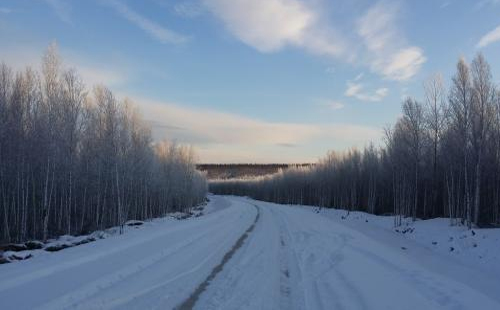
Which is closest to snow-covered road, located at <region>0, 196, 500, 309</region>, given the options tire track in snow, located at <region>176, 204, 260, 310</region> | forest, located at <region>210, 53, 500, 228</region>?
tire track in snow, located at <region>176, 204, 260, 310</region>

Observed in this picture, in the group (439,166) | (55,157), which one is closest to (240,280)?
(55,157)

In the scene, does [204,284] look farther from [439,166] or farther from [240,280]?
[439,166]

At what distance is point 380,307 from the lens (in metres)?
7.57

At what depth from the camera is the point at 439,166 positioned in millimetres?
40156

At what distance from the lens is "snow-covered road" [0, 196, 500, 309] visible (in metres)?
7.46

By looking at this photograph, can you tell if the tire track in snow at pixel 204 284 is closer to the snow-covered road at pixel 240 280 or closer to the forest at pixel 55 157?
the snow-covered road at pixel 240 280

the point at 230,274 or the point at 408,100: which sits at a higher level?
the point at 408,100

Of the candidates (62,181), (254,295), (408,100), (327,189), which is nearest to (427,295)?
(254,295)

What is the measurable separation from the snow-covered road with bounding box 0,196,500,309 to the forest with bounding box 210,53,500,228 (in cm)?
1272

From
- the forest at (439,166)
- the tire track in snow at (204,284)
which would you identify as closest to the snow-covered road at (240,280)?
the tire track in snow at (204,284)

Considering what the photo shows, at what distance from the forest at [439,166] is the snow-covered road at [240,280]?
1272 centimetres

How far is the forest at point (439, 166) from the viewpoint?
85.4 ft

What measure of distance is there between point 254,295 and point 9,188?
993 inches

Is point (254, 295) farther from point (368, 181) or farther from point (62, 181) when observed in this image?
point (368, 181)
